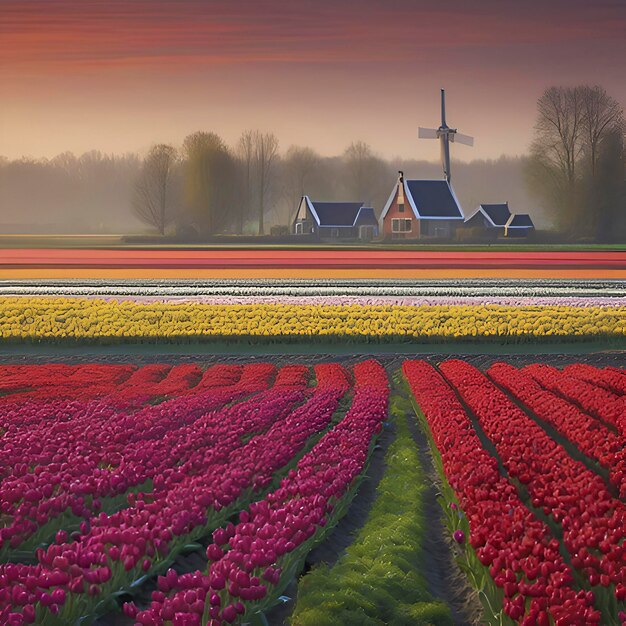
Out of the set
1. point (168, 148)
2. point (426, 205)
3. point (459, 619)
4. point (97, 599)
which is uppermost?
point (168, 148)

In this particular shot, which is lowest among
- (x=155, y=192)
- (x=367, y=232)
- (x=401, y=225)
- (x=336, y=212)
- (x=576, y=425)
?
(x=576, y=425)

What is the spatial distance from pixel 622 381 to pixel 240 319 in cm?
917

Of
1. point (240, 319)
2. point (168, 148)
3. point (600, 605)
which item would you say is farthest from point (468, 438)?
point (168, 148)

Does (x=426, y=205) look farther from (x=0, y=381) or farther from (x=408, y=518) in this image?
(x=408, y=518)

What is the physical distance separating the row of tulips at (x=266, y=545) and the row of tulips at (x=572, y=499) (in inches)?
64.9

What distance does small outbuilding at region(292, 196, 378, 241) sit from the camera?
2719 inches

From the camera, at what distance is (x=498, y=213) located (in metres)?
Result: 68.2

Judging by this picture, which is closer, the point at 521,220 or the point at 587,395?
the point at 587,395

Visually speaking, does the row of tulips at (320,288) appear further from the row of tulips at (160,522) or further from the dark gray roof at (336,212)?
the dark gray roof at (336,212)

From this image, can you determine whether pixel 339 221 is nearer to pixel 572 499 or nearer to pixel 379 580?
pixel 572 499

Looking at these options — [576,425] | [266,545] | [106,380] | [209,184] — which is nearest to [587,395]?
[576,425]

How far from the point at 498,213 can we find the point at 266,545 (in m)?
65.4

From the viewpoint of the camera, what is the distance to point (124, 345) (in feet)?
58.1

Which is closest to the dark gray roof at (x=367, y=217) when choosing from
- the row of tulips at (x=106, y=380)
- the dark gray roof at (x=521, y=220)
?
the dark gray roof at (x=521, y=220)
